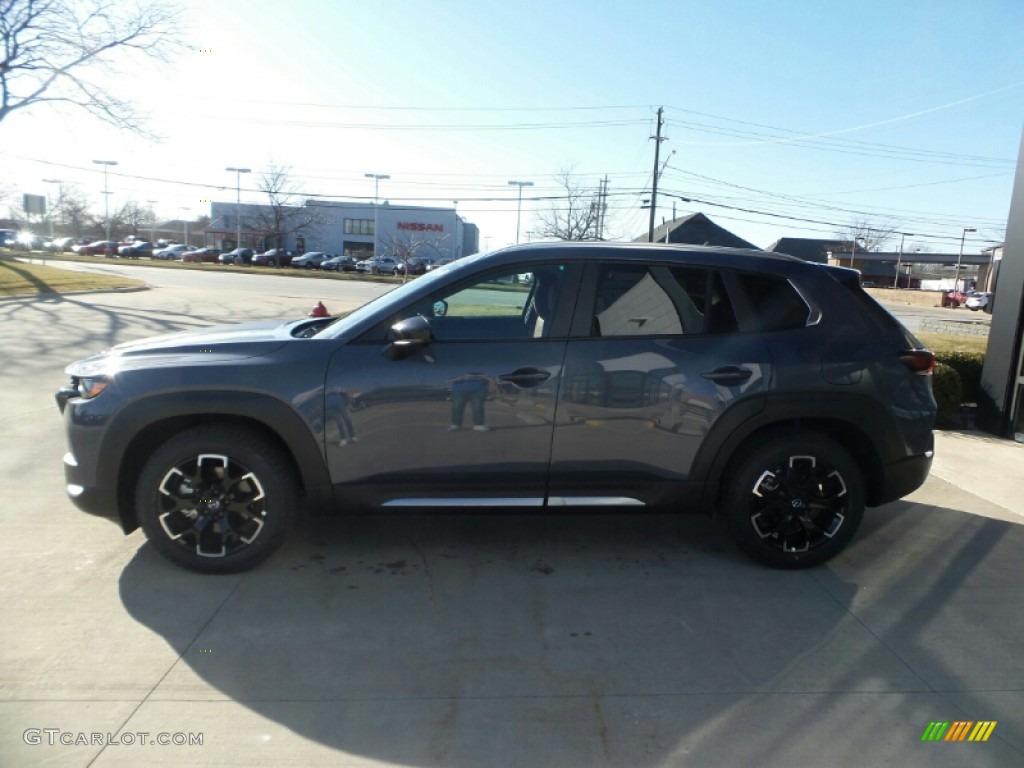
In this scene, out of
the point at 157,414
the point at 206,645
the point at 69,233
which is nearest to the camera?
the point at 206,645

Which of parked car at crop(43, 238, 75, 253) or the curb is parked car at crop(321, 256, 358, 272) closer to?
parked car at crop(43, 238, 75, 253)

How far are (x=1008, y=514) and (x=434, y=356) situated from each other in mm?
4420

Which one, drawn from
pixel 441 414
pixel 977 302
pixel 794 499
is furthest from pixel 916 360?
pixel 977 302

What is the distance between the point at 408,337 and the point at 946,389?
6640 millimetres

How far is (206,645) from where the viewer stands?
316 centimetres

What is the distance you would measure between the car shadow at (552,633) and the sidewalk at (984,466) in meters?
1.04

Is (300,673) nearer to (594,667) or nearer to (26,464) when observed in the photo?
(594,667)

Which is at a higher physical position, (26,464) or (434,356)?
(434,356)

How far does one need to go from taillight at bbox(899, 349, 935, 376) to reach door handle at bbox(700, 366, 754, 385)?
0.94m

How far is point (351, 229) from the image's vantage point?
278 ft

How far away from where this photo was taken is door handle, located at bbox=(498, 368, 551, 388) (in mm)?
3689

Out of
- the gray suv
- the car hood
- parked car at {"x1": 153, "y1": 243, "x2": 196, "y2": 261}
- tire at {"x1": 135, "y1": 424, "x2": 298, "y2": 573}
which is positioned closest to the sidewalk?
the gray suv

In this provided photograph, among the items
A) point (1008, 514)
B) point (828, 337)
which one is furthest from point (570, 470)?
point (1008, 514)

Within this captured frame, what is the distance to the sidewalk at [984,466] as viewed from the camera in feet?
18.2
